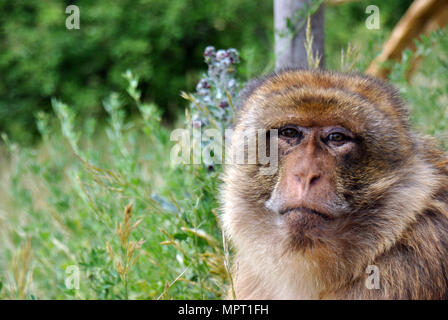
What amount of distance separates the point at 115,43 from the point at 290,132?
268 inches

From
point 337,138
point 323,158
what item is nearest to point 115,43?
point 337,138

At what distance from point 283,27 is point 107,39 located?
19.0 feet

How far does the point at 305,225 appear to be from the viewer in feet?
7.56

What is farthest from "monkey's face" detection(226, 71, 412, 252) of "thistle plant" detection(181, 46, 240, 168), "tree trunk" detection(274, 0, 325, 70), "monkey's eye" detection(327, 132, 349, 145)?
"tree trunk" detection(274, 0, 325, 70)

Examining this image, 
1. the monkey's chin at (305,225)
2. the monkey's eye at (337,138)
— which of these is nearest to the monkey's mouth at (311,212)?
the monkey's chin at (305,225)

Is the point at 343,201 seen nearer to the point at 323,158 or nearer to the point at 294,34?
the point at 323,158

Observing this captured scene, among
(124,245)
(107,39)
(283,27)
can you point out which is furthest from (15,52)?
(124,245)

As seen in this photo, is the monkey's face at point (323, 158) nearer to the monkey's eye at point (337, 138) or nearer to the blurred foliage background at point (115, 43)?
the monkey's eye at point (337, 138)

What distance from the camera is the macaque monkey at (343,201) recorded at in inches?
92.6

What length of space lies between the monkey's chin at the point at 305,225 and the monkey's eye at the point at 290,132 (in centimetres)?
38
